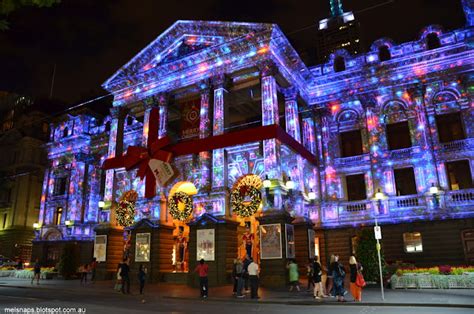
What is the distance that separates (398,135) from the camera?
3098 centimetres

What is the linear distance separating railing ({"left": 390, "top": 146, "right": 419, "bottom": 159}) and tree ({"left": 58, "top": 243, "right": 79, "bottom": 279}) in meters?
27.8

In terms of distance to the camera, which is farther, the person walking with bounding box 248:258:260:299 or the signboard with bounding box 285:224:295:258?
the signboard with bounding box 285:224:295:258

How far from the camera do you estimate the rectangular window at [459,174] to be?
27906 mm

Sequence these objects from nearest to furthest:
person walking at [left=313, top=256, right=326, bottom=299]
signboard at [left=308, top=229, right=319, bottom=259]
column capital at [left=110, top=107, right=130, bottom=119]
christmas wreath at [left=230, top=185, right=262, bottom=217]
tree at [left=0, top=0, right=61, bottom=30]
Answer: tree at [left=0, top=0, right=61, bottom=30]
person walking at [left=313, top=256, right=326, bottom=299]
christmas wreath at [left=230, top=185, right=262, bottom=217]
signboard at [left=308, top=229, right=319, bottom=259]
column capital at [left=110, top=107, right=130, bottom=119]

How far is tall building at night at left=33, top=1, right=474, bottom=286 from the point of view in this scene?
2686 centimetres

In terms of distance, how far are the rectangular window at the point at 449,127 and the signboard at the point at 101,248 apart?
28.1 m

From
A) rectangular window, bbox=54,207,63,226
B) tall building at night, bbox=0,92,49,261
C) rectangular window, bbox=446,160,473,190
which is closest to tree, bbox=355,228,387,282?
rectangular window, bbox=446,160,473,190

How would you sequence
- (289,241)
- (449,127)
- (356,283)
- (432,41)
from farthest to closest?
(432,41), (449,127), (289,241), (356,283)

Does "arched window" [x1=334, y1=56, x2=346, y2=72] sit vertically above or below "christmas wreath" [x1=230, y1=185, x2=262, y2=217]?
above

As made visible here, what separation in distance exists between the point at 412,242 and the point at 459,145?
7894 mm

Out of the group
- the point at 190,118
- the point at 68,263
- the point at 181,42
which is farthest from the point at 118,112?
the point at 68,263

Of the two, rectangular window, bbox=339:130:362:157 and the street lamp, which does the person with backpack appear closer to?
the street lamp

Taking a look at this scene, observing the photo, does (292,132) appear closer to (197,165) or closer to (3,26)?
(197,165)

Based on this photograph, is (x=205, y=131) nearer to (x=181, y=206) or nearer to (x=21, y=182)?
(x=181, y=206)
